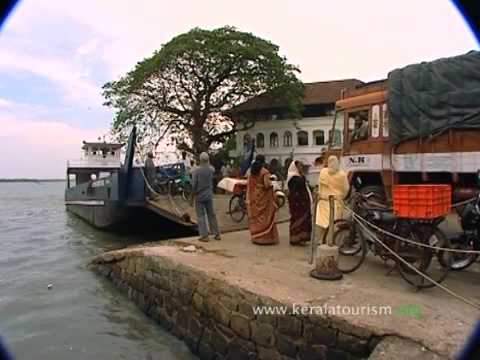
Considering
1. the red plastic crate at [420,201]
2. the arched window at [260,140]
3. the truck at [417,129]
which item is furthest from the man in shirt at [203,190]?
the arched window at [260,140]

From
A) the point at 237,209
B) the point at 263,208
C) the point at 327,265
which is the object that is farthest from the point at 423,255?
the point at 237,209

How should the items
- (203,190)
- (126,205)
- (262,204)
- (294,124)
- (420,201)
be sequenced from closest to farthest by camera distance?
1. (420,201)
2. (262,204)
3. (203,190)
4. (126,205)
5. (294,124)

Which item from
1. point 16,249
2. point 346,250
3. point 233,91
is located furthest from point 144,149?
point 346,250

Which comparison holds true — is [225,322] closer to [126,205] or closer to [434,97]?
[434,97]

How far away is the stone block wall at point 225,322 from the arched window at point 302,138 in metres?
32.2

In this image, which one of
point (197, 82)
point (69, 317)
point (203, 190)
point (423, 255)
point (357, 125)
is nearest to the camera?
point (423, 255)

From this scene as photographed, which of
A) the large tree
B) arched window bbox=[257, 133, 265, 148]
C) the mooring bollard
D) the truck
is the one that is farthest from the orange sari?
arched window bbox=[257, 133, 265, 148]

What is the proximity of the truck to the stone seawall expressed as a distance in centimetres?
377

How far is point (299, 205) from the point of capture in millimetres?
8203

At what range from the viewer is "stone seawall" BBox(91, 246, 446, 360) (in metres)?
4.28

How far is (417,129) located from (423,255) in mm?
3226

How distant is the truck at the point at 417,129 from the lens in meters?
7.32

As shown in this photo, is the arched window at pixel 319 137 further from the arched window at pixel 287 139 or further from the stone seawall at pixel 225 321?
the stone seawall at pixel 225 321

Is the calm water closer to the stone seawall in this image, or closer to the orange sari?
the stone seawall
